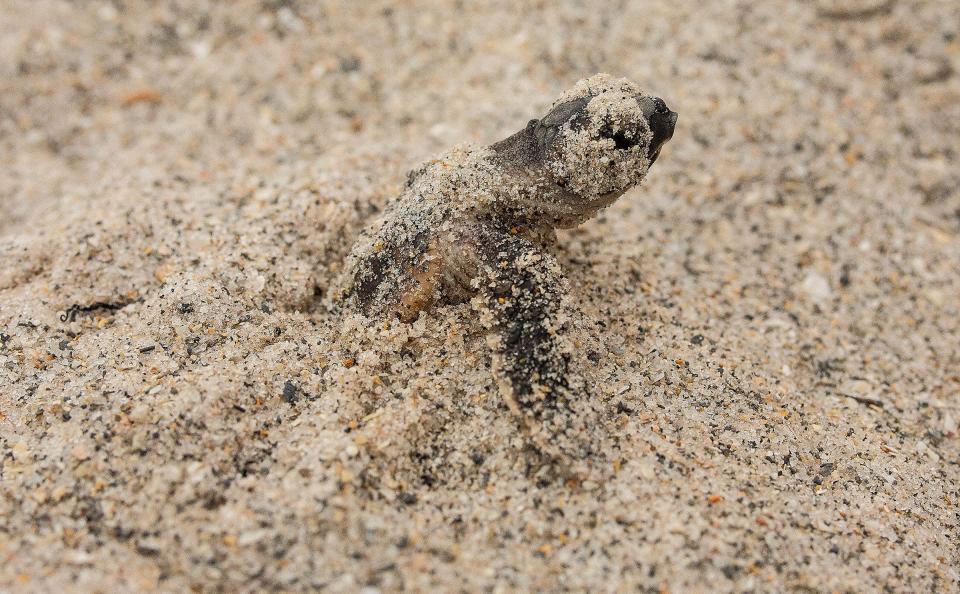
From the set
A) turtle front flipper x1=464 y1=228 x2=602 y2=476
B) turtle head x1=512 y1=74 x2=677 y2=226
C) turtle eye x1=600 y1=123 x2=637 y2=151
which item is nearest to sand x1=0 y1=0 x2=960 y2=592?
turtle front flipper x1=464 y1=228 x2=602 y2=476

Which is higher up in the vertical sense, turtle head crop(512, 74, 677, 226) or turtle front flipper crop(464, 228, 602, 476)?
turtle head crop(512, 74, 677, 226)

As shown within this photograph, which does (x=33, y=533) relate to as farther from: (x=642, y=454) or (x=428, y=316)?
(x=642, y=454)

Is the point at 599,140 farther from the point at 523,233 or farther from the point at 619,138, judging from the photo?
the point at 523,233

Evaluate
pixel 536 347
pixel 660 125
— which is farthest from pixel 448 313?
pixel 660 125

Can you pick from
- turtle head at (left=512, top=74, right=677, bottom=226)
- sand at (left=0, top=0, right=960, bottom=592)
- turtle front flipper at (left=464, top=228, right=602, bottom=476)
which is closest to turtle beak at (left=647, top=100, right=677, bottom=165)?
turtle head at (left=512, top=74, right=677, bottom=226)

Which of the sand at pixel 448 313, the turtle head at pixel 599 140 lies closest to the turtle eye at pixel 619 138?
Answer: the turtle head at pixel 599 140

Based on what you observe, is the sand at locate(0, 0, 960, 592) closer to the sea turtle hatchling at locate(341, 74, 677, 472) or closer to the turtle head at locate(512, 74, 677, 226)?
the sea turtle hatchling at locate(341, 74, 677, 472)

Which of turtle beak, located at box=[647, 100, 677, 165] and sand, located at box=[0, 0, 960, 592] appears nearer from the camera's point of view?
sand, located at box=[0, 0, 960, 592]

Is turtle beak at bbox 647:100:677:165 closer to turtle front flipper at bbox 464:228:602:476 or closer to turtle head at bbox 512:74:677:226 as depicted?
turtle head at bbox 512:74:677:226
